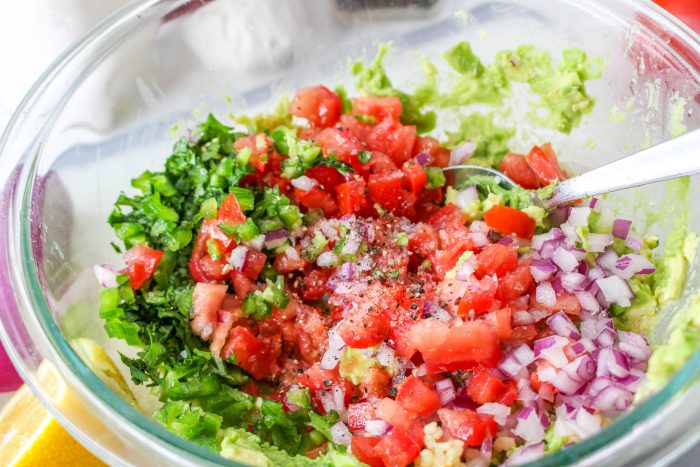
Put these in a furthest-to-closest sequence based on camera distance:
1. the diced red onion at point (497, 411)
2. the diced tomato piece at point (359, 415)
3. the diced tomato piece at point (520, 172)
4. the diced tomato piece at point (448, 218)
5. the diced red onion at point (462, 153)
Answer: the diced red onion at point (462, 153) → the diced tomato piece at point (520, 172) → the diced tomato piece at point (448, 218) → the diced tomato piece at point (359, 415) → the diced red onion at point (497, 411)

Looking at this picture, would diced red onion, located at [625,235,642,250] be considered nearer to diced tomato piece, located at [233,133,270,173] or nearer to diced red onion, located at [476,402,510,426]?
diced red onion, located at [476,402,510,426]

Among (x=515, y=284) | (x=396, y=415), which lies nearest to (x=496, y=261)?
(x=515, y=284)

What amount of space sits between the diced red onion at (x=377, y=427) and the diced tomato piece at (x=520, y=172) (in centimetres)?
96

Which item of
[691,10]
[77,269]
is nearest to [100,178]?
[77,269]

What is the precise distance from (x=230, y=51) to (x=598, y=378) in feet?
5.05

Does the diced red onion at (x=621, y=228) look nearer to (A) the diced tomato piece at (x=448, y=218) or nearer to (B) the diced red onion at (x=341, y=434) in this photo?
(A) the diced tomato piece at (x=448, y=218)

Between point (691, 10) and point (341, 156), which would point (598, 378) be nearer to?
point (341, 156)

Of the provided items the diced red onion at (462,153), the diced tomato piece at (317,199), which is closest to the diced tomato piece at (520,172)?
the diced red onion at (462,153)

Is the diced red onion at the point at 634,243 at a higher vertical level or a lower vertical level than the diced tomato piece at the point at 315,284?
lower

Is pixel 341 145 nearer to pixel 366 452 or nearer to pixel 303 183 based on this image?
pixel 303 183

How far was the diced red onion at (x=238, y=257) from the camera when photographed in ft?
6.41

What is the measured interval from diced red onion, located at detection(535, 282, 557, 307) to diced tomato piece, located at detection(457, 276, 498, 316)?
14 cm

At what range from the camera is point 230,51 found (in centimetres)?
235

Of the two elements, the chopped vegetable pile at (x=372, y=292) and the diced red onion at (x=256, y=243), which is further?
the diced red onion at (x=256, y=243)
